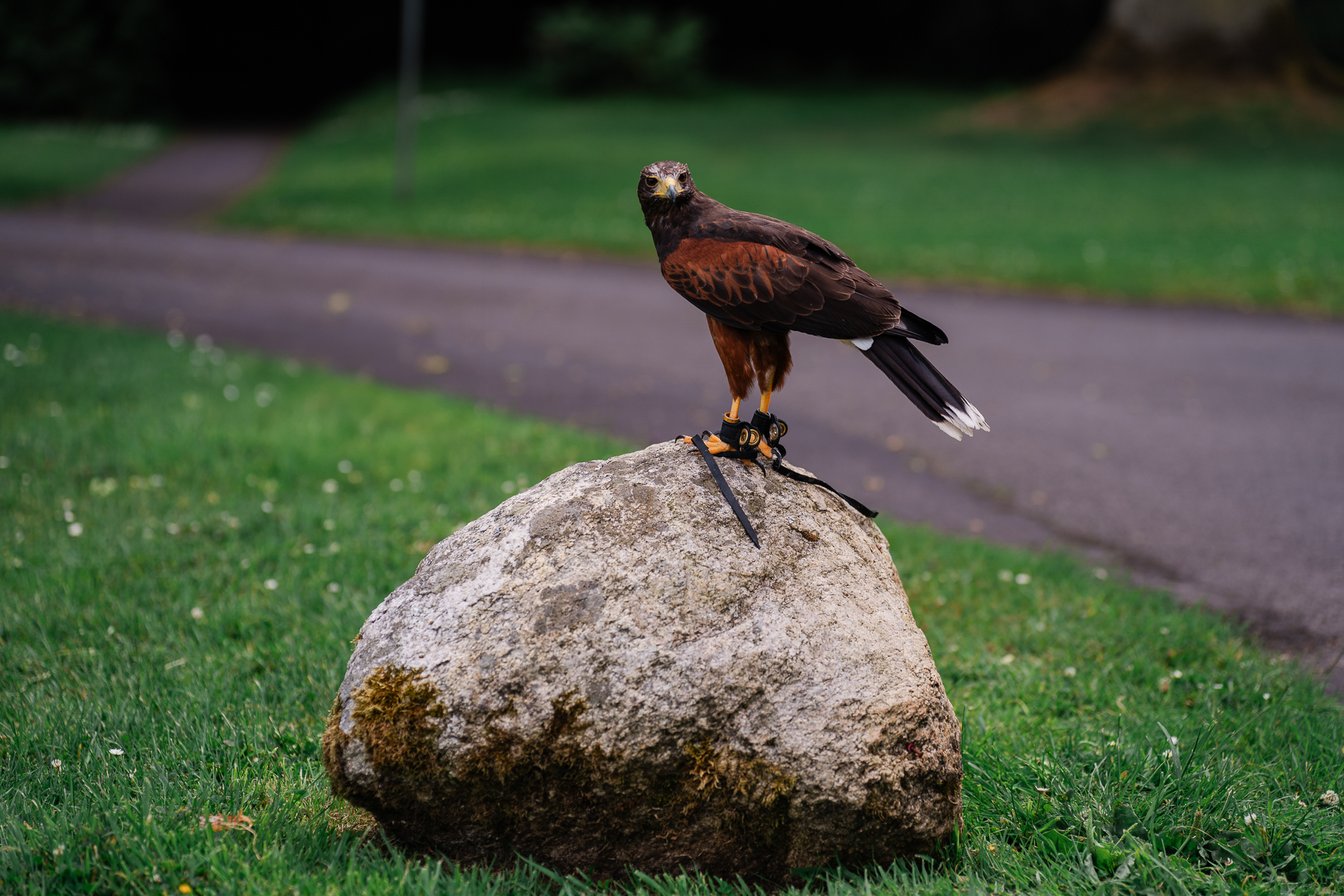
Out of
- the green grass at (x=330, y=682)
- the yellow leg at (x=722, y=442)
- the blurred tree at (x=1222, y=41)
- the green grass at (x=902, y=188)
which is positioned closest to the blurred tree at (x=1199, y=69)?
the blurred tree at (x=1222, y=41)

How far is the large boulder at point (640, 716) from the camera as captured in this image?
2820 millimetres

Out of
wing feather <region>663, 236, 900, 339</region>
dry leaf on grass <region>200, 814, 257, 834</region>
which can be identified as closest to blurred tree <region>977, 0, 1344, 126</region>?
wing feather <region>663, 236, 900, 339</region>

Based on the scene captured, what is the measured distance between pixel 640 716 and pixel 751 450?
97cm

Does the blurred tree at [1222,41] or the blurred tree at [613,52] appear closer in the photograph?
the blurred tree at [1222,41]

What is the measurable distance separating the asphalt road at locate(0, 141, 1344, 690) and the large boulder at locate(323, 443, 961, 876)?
2680 mm

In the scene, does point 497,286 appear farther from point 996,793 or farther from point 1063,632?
point 996,793

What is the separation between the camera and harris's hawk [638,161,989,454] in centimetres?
309

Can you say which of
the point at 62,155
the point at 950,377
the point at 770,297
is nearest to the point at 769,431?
the point at 770,297

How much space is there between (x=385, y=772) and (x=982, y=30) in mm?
39504

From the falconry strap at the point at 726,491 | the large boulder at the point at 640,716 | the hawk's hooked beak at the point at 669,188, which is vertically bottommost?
the large boulder at the point at 640,716

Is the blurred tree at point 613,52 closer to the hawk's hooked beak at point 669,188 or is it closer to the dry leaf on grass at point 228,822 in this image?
the hawk's hooked beak at point 669,188

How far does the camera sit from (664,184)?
10.5 feet

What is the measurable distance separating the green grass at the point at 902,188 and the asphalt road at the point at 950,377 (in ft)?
3.67

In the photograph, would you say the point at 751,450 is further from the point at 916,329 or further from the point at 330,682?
the point at 330,682
